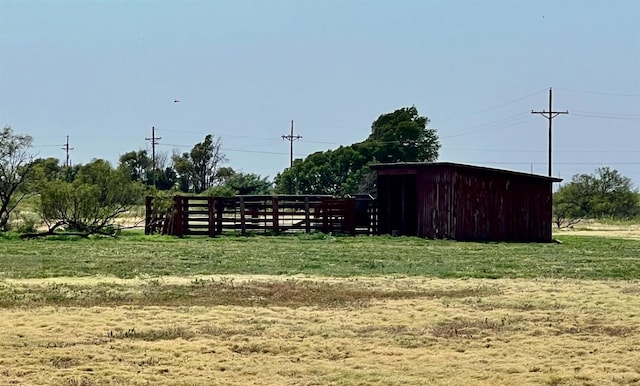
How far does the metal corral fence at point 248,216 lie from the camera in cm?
3284

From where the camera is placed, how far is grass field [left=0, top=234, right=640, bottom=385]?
8914 mm

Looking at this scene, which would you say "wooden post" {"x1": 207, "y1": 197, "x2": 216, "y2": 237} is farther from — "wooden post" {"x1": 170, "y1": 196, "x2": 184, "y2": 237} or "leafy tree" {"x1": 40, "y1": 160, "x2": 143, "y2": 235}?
"leafy tree" {"x1": 40, "y1": 160, "x2": 143, "y2": 235}

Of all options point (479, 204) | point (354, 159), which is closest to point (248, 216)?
point (479, 204)

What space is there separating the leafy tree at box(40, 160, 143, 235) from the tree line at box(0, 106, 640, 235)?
0.03m

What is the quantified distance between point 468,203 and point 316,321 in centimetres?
2146

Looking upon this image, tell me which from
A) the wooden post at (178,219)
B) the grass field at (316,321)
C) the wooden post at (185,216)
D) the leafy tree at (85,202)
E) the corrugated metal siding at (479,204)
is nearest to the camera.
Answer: the grass field at (316,321)

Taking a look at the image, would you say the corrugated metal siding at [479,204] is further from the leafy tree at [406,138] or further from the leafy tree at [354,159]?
the leafy tree at [406,138]

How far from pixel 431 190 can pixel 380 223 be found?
3044 mm

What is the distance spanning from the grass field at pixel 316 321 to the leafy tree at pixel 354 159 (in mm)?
45321

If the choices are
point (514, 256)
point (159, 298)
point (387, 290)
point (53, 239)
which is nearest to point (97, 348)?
point (159, 298)

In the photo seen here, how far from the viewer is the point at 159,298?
13891 mm

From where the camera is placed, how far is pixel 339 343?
33.8 ft

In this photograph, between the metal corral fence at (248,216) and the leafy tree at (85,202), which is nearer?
the leafy tree at (85,202)

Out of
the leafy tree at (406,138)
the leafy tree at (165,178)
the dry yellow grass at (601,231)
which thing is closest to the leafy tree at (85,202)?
the dry yellow grass at (601,231)
